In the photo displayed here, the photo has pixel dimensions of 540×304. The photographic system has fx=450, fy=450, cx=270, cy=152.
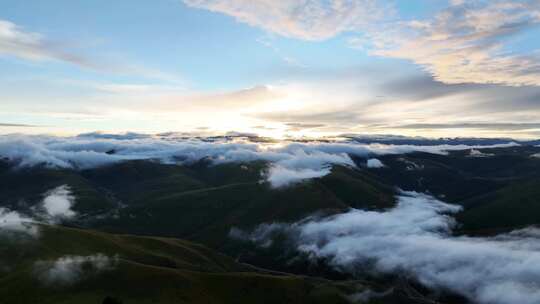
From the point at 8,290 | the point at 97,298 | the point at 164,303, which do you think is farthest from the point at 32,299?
the point at 164,303

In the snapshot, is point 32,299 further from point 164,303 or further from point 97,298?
point 164,303

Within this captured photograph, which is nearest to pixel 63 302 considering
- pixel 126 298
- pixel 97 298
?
pixel 97 298

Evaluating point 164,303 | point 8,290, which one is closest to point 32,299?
point 8,290

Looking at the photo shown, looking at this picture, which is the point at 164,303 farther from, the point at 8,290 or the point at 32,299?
the point at 8,290

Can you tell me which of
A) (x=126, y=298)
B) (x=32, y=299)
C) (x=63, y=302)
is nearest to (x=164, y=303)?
(x=126, y=298)

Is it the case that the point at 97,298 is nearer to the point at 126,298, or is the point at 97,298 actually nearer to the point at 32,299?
the point at 126,298
